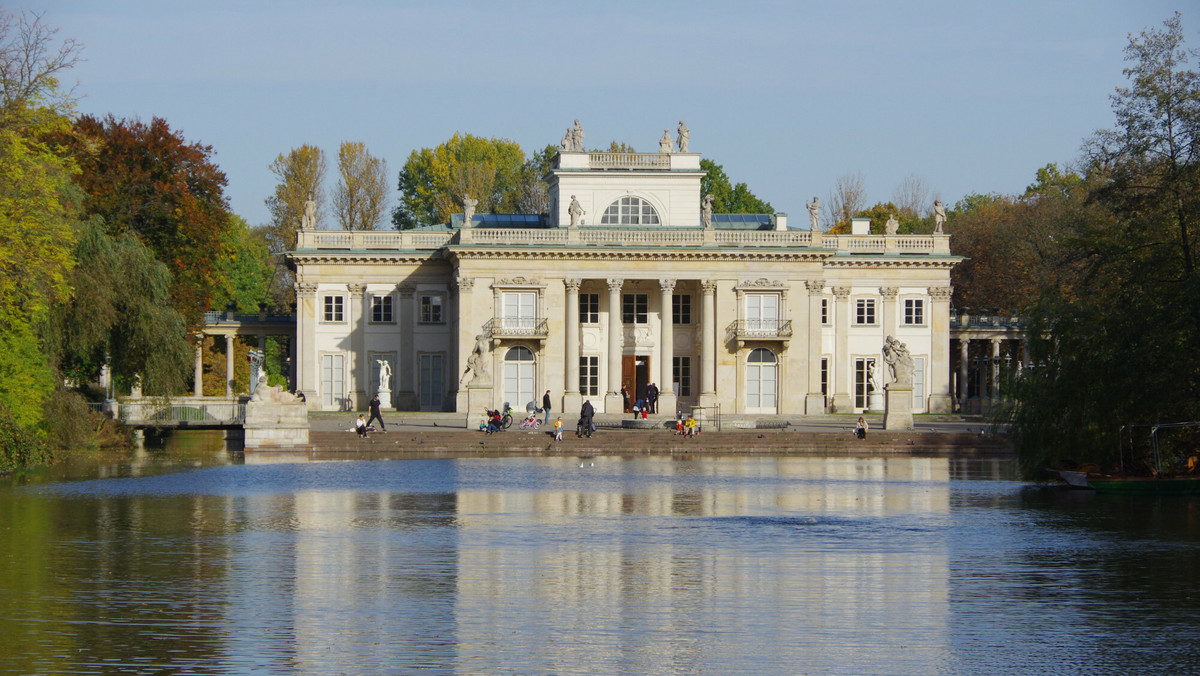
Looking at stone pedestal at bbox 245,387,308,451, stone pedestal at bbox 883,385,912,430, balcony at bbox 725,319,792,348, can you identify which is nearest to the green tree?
stone pedestal at bbox 883,385,912,430

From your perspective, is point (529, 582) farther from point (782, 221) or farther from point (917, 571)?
point (782, 221)

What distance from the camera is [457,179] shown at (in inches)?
3743

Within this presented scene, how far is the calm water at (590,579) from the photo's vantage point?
14.4 meters

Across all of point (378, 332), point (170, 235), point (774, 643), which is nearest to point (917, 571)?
point (774, 643)

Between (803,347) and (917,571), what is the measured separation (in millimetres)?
42463

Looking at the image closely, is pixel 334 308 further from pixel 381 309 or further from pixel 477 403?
pixel 477 403

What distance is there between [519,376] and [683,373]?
24.2 ft

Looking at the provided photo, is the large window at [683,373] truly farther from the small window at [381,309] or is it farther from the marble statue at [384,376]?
the small window at [381,309]

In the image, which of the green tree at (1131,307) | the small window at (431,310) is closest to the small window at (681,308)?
the small window at (431,310)

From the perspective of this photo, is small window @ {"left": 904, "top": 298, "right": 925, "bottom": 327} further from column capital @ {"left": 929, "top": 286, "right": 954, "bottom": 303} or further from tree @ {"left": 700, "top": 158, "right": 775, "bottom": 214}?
tree @ {"left": 700, "top": 158, "right": 775, "bottom": 214}

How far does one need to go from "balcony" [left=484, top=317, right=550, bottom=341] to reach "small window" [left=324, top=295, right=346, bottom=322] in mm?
7702

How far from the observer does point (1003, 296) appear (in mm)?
78500

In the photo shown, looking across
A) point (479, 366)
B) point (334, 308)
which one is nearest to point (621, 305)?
point (479, 366)

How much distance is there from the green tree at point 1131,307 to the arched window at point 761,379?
28.4 m
